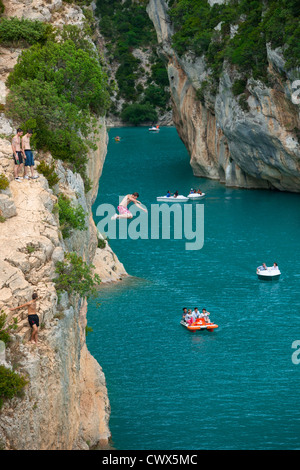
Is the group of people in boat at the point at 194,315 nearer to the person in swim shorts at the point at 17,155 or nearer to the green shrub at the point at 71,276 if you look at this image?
the green shrub at the point at 71,276

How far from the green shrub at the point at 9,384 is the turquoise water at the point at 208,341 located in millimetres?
12225

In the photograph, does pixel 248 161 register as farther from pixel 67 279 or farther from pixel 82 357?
pixel 67 279

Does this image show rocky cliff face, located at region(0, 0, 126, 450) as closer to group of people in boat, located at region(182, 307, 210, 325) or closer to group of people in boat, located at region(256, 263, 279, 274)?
group of people in boat, located at region(182, 307, 210, 325)

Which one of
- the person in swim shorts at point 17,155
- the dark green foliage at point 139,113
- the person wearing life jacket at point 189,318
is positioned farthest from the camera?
the dark green foliage at point 139,113

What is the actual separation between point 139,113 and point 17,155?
171110mm

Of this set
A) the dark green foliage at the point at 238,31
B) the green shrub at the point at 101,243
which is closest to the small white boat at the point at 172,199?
the dark green foliage at the point at 238,31

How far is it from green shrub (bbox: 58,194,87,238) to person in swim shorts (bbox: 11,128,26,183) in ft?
6.14

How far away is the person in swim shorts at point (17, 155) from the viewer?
94.3ft

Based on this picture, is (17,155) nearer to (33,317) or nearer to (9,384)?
(33,317)

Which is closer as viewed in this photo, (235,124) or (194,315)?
(194,315)

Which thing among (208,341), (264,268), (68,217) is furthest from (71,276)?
(264,268)

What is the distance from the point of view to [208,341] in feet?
156

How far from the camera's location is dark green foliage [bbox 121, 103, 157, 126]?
19638 cm

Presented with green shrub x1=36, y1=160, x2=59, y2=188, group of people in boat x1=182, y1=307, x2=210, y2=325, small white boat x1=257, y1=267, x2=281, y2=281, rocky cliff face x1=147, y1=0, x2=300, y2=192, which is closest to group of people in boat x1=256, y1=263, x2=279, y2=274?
small white boat x1=257, y1=267, x2=281, y2=281
